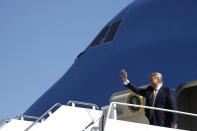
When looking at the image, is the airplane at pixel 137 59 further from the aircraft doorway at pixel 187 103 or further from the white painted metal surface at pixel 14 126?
the white painted metal surface at pixel 14 126

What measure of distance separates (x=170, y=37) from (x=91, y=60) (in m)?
4.53

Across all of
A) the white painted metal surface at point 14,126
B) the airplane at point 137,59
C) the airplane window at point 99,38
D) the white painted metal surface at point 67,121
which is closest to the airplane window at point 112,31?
the airplane at point 137,59

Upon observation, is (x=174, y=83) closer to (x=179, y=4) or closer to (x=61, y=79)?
(x=179, y=4)

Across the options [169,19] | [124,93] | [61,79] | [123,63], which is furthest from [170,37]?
[61,79]

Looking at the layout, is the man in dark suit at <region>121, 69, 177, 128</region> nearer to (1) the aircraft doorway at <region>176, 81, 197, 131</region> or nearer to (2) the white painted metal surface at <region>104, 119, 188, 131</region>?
(2) the white painted metal surface at <region>104, 119, 188, 131</region>

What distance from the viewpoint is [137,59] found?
15.1 m

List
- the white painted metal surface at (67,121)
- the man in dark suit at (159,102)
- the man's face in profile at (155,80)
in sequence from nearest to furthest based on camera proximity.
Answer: the man in dark suit at (159,102)
the man's face in profile at (155,80)
the white painted metal surface at (67,121)

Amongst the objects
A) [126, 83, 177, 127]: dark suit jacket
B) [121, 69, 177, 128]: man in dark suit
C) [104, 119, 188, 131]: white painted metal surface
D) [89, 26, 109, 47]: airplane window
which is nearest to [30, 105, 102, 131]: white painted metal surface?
[121, 69, 177, 128]: man in dark suit

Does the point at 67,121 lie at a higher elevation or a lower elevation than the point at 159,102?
lower

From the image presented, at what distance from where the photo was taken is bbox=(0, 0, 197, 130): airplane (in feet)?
41.2

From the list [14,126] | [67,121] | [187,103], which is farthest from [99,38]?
Result: [67,121]

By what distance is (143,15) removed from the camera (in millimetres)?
17359

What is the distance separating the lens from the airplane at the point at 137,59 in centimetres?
1255

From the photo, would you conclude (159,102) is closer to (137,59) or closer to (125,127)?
(125,127)
